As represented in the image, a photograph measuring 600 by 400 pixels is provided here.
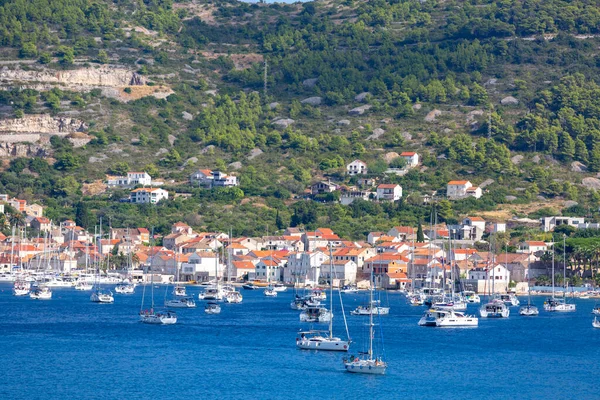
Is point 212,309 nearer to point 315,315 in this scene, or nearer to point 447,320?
point 315,315

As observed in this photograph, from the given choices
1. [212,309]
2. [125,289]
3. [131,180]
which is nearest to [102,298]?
[212,309]

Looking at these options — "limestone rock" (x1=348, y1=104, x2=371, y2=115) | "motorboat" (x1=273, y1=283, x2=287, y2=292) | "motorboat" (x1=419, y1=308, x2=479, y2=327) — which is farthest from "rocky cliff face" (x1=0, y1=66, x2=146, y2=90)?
"motorboat" (x1=419, y1=308, x2=479, y2=327)

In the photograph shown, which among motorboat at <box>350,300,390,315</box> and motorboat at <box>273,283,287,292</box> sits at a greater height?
motorboat at <box>273,283,287,292</box>

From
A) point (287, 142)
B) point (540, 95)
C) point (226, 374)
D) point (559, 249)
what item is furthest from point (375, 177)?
point (226, 374)

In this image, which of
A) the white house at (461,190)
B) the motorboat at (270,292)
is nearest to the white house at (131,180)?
the white house at (461,190)

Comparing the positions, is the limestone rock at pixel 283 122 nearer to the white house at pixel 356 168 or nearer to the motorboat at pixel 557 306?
the white house at pixel 356 168

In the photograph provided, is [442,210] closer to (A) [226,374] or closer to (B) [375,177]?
(B) [375,177]

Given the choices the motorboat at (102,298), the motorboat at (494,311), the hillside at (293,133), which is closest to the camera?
the motorboat at (494,311)

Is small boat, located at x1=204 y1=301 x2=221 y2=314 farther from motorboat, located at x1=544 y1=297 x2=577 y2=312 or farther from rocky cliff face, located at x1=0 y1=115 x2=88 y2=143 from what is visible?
rocky cliff face, located at x1=0 y1=115 x2=88 y2=143

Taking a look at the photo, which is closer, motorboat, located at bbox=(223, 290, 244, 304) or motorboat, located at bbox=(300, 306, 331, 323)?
motorboat, located at bbox=(300, 306, 331, 323)
